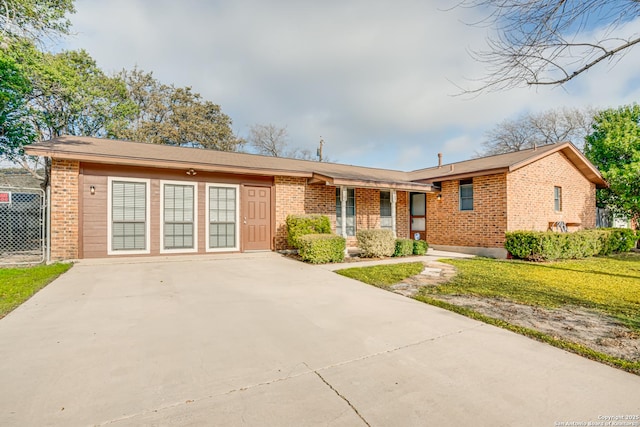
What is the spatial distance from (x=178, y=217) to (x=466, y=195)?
10.2 m

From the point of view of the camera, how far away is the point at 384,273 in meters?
6.66

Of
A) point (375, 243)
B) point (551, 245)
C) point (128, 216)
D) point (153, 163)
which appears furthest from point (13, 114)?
point (551, 245)

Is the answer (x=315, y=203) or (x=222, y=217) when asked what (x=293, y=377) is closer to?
(x=222, y=217)

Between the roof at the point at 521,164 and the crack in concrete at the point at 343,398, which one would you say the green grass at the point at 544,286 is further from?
the roof at the point at 521,164

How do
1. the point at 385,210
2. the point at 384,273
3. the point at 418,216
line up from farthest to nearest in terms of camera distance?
1. the point at 418,216
2. the point at 385,210
3. the point at 384,273

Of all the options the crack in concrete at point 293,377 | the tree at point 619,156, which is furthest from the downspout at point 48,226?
the tree at point 619,156

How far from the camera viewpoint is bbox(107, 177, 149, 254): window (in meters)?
8.12

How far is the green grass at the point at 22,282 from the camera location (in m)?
4.05

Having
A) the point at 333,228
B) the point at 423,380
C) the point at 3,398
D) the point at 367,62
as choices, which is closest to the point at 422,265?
the point at 333,228

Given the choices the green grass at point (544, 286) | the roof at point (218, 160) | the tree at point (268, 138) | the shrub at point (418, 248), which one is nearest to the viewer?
the green grass at point (544, 286)

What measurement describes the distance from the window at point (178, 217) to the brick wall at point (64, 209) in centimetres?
202

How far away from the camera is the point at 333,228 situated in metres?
11.2

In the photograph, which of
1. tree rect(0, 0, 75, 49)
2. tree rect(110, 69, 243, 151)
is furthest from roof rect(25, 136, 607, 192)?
tree rect(110, 69, 243, 151)

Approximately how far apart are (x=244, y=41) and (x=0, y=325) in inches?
474
